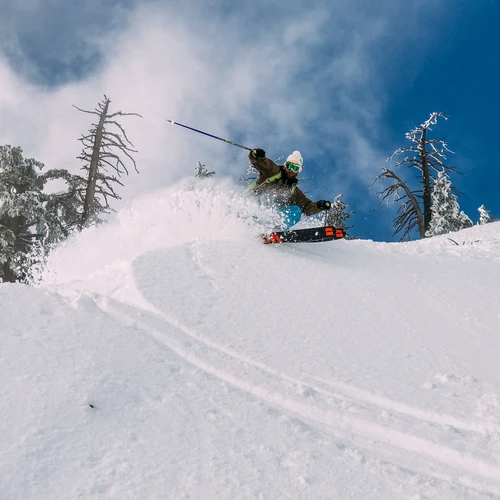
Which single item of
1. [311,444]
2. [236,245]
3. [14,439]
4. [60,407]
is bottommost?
[14,439]

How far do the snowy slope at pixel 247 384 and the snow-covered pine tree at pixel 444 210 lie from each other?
18935 mm

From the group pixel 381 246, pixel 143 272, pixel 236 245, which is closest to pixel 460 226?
pixel 381 246

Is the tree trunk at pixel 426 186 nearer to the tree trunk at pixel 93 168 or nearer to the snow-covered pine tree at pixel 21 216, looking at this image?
the tree trunk at pixel 93 168

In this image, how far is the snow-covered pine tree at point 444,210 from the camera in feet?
81.1

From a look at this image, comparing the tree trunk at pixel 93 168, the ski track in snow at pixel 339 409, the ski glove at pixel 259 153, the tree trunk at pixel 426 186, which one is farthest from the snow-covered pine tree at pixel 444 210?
the ski track in snow at pixel 339 409

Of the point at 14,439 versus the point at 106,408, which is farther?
the point at 106,408

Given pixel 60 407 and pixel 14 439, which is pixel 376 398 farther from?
pixel 14 439

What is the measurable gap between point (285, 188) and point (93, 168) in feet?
44.8

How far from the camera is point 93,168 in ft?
66.3

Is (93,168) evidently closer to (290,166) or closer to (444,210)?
(290,166)

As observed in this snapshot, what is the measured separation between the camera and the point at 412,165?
906 inches

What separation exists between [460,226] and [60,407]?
84.9 ft

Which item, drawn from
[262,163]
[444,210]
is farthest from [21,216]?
[444,210]

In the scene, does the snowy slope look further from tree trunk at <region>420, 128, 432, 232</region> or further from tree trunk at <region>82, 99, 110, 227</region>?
tree trunk at <region>420, 128, 432, 232</region>
